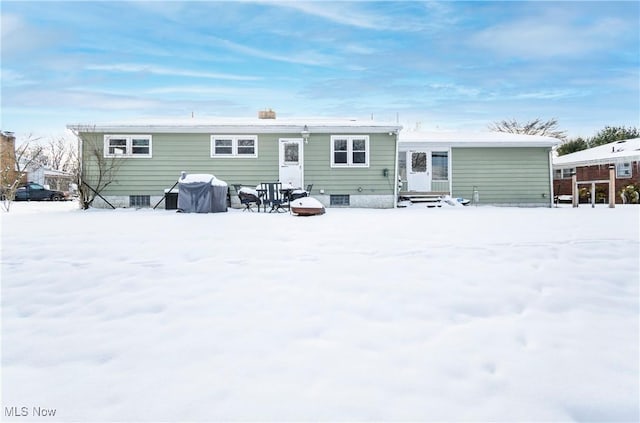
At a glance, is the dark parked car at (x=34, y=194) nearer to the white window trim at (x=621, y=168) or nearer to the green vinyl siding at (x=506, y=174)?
the green vinyl siding at (x=506, y=174)

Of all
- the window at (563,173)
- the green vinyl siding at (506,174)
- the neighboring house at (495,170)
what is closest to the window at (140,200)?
the neighboring house at (495,170)

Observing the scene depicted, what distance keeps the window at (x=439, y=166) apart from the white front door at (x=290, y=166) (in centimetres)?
517

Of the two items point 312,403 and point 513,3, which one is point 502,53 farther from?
point 312,403

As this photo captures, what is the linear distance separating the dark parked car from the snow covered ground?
21370 mm

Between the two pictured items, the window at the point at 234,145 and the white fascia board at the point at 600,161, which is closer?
the window at the point at 234,145

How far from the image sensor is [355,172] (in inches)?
504

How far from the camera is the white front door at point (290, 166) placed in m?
12.7

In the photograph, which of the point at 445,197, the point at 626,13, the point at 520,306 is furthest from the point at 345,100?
the point at 520,306

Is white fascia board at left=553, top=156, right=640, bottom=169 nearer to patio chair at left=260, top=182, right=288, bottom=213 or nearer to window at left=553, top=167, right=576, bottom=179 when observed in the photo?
window at left=553, top=167, right=576, bottom=179

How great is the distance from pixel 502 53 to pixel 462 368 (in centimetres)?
1589

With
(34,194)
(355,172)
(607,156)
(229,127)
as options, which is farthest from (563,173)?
(34,194)

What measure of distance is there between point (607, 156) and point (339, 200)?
14.7 meters

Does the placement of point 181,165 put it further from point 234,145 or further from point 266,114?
point 266,114

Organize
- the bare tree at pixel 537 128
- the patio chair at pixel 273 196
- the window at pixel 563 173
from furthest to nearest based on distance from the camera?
the bare tree at pixel 537 128 < the window at pixel 563 173 < the patio chair at pixel 273 196
